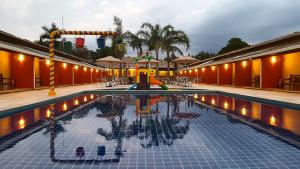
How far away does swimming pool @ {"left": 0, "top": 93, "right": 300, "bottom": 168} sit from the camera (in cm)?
310

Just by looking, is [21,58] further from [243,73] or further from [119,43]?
[243,73]

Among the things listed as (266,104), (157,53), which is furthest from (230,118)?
(157,53)

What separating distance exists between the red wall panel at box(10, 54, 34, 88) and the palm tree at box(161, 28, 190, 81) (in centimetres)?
1266

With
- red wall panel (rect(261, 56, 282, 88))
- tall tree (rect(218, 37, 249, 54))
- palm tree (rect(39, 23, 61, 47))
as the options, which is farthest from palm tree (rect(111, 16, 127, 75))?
tall tree (rect(218, 37, 249, 54))

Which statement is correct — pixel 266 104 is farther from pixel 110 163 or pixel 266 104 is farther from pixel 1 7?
pixel 1 7

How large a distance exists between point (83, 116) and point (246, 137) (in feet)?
14.3

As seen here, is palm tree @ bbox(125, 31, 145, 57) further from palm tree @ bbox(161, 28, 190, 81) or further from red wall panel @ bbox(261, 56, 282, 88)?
red wall panel @ bbox(261, 56, 282, 88)

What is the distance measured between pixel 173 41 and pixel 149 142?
20057 millimetres

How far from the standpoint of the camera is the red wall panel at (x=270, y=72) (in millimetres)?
14547

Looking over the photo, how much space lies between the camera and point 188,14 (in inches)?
1098

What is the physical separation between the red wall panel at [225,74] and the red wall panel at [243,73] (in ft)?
5.82

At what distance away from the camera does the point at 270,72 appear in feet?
47.8

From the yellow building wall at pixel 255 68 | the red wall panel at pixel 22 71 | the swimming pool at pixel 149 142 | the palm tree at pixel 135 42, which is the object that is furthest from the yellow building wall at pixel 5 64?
the yellow building wall at pixel 255 68

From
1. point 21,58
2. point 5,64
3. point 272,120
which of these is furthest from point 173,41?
point 272,120
